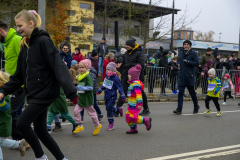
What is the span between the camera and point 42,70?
3994 mm

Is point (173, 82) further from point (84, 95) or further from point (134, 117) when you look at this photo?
point (84, 95)

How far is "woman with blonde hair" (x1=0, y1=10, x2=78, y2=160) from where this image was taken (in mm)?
3949

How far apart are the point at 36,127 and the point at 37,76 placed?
68cm

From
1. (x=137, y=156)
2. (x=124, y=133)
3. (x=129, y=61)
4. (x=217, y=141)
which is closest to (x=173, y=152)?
(x=137, y=156)

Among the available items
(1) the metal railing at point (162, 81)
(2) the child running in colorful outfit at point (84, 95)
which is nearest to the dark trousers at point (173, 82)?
(1) the metal railing at point (162, 81)

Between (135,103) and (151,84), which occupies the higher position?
(135,103)

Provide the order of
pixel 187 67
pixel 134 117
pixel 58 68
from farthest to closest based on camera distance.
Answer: pixel 187 67 < pixel 134 117 < pixel 58 68

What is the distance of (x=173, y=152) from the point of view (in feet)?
18.0

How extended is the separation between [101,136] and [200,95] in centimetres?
1049

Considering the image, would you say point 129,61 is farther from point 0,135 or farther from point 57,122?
point 0,135

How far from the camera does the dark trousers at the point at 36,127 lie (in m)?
3.96

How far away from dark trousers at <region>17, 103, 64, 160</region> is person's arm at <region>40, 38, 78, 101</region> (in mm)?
448

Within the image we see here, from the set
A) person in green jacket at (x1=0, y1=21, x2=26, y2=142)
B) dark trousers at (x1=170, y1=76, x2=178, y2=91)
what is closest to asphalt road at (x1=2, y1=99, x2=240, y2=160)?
person in green jacket at (x1=0, y1=21, x2=26, y2=142)

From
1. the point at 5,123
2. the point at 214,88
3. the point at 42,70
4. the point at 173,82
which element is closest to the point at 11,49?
the point at 5,123
